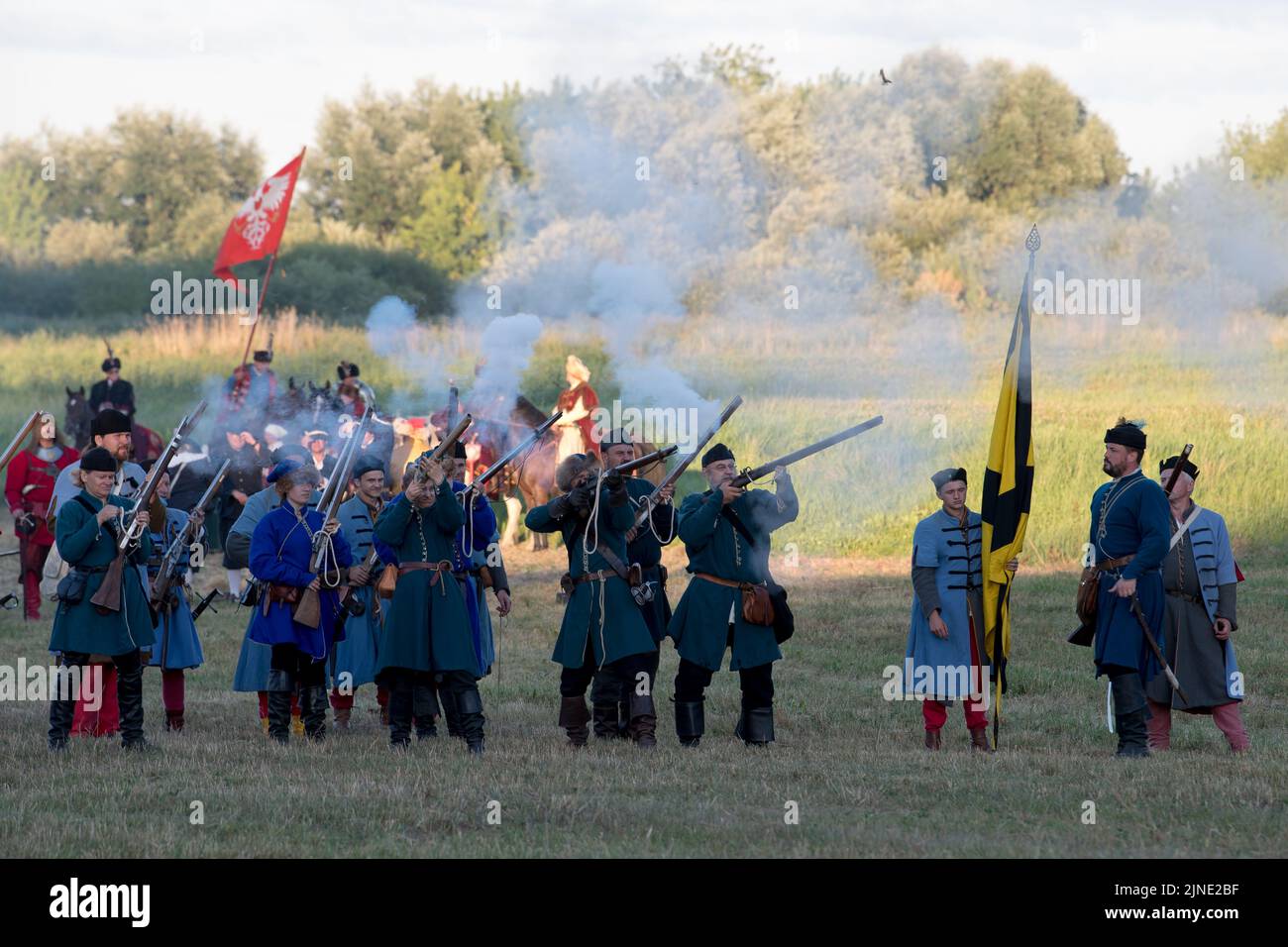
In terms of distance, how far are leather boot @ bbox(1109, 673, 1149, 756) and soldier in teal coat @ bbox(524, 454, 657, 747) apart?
2722 millimetres

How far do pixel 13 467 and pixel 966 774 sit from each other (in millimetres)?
12012

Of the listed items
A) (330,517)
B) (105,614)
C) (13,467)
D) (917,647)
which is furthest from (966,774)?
(13,467)

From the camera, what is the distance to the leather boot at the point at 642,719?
10.9 meters

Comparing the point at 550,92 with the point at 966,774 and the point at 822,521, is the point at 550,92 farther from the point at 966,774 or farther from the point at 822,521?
the point at 966,774

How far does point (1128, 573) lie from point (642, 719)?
2.97 metres

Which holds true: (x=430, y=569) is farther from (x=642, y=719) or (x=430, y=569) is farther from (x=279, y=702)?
(x=642, y=719)

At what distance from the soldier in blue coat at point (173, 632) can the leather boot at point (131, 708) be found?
3.44 feet

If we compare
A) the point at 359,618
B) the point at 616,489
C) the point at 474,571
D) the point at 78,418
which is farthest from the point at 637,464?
the point at 78,418

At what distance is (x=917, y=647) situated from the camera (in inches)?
439

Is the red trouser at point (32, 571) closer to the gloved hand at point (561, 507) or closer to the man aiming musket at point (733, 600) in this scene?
the gloved hand at point (561, 507)

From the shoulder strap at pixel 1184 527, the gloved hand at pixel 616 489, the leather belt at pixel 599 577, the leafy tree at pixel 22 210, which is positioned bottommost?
the leather belt at pixel 599 577

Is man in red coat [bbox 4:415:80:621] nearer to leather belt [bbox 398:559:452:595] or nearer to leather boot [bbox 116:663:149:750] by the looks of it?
leather boot [bbox 116:663:149:750]

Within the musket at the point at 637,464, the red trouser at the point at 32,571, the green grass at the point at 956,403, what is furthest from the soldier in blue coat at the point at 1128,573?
the red trouser at the point at 32,571

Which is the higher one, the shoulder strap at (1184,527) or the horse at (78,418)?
the horse at (78,418)
